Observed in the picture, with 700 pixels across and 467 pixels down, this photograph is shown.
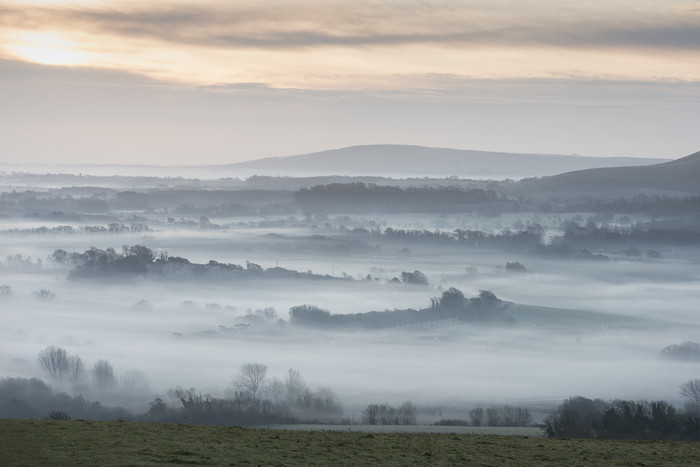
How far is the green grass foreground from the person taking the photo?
34.1m

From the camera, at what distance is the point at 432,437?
45.3 m

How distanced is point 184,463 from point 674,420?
78258 mm

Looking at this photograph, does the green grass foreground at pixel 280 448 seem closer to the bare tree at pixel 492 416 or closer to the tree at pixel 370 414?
the tree at pixel 370 414

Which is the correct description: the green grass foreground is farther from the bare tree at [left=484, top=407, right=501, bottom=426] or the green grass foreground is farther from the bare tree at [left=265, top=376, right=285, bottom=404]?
the bare tree at [left=265, top=376, right=285, bottom=404]

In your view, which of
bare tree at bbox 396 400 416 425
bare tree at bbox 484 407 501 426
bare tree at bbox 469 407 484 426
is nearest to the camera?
bare tree at bbox 469 407 484 426

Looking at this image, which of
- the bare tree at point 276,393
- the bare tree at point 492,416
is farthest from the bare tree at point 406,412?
the bare tree at point 276,393

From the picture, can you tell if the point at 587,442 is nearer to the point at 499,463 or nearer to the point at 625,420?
the point at 499,463

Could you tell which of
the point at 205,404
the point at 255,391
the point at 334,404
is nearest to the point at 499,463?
the point at 205,404

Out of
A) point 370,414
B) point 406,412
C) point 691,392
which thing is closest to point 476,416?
point 406,412

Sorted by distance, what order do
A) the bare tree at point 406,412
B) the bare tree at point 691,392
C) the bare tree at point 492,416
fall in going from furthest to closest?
the bare tree at point 691,392, the bare tree at point 492,416, the bare tree at point 406,412

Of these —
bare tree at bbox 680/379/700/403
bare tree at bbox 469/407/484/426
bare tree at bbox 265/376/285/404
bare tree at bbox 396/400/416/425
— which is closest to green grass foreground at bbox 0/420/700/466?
bare tree at bbox 396/400/416/425

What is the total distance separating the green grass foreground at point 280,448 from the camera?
1344 inches

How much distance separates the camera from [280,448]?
126 feet

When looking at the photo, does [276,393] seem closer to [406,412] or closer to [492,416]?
[406,412]
